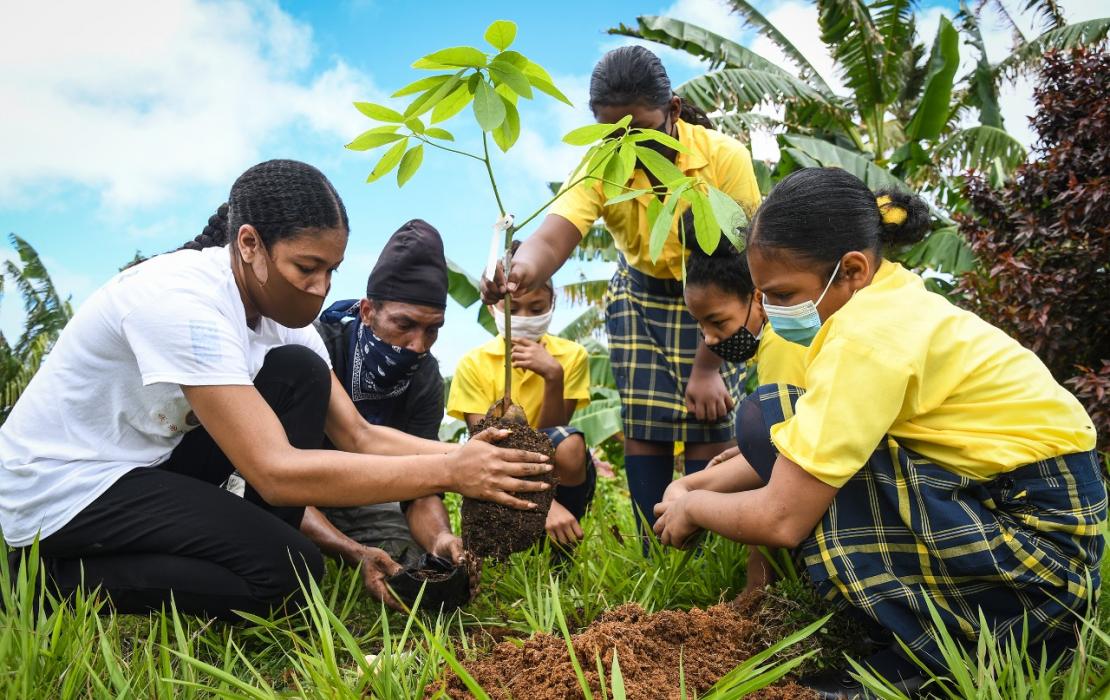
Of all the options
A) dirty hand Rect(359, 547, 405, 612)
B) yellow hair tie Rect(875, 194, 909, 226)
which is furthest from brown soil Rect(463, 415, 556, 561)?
yellow hair tie Rect(875, 194, 909, 226)

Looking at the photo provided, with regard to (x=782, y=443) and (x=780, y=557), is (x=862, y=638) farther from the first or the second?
(x=782, y=443)

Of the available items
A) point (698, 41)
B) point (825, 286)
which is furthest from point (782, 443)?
point (698, 41)

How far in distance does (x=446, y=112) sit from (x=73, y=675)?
1.49 m

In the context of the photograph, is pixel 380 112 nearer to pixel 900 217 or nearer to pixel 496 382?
pixel 900 217

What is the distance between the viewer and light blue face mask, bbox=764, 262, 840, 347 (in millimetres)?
2043

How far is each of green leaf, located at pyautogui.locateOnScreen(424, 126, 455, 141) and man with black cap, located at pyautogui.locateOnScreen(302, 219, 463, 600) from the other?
984mm

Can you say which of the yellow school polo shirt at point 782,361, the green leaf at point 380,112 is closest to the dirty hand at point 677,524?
the yellow school polo shirt at point 782,361

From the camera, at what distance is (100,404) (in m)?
2.30

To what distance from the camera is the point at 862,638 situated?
1.99 metres

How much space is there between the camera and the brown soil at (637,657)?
1.62 m

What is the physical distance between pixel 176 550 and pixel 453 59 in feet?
4.84

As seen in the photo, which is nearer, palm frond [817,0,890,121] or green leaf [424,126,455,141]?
green leaf [424,126,455,141]

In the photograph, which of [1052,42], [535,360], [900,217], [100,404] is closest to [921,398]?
[900,217]

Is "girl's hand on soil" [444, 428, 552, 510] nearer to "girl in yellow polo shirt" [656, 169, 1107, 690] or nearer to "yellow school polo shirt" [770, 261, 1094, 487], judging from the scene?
"girl in yellow polo shirt" [656, 169, 1107, 690]
